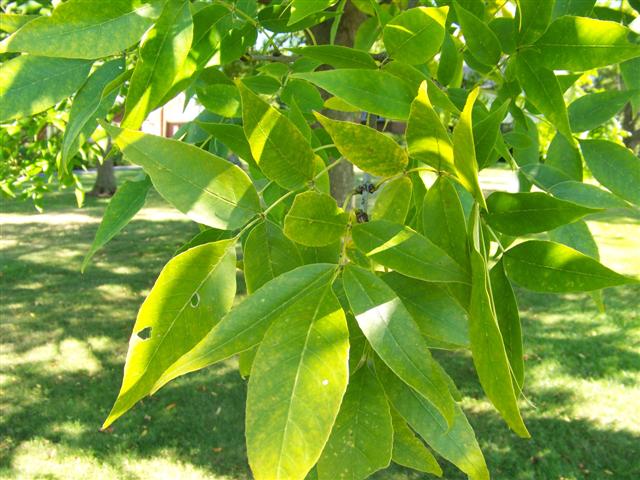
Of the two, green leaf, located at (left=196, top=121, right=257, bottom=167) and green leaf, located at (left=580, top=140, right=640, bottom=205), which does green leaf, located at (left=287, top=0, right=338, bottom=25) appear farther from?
green leaf, located at (left=580, top=140, right=640, bottom=205)

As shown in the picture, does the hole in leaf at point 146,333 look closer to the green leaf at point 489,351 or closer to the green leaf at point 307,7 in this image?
the green leaf at point 489,351

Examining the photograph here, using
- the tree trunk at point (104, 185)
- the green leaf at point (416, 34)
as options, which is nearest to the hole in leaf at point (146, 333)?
the green leaf at point (416, 34)

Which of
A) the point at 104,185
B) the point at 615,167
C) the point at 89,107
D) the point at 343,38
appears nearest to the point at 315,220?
the point at 89,107

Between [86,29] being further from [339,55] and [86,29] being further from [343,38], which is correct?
[343,38]

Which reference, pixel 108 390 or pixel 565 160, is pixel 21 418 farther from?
pixel 565 160

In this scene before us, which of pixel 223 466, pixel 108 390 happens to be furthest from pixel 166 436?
pixel 108 390

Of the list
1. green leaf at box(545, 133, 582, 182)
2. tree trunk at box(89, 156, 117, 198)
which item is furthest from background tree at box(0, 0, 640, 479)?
tree trunk at box(89, 156, 117, 198)

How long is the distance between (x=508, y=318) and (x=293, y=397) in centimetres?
31

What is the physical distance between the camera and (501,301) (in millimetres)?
757

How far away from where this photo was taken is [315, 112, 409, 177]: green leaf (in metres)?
0.66

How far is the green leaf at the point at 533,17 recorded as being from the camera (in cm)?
88

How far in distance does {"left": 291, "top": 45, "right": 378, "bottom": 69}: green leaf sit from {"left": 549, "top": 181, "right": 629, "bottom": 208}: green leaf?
0.32 m

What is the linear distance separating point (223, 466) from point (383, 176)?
3161 millimetres

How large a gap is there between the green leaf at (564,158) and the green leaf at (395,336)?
63 cm
